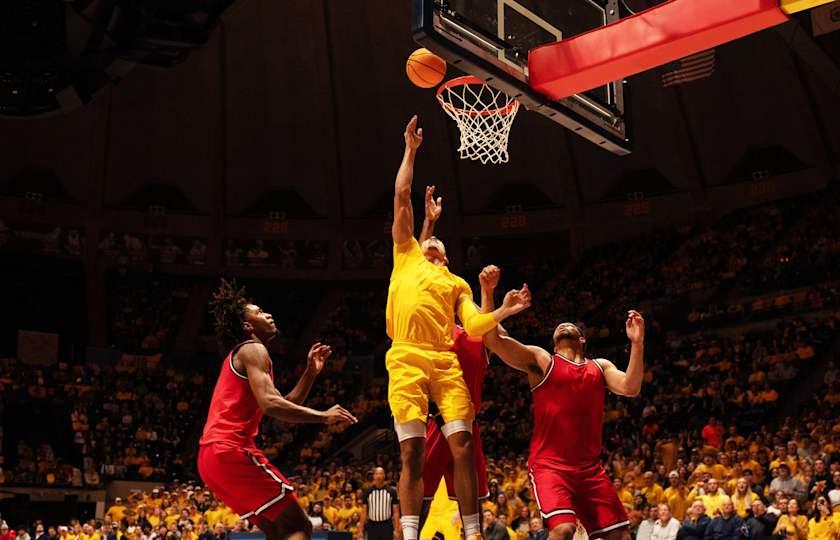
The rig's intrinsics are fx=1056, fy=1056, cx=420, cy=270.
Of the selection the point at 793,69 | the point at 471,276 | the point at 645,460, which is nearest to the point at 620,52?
the point at 645,460

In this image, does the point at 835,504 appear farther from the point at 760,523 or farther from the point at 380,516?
the point at 380,516

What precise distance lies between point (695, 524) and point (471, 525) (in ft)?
23.0

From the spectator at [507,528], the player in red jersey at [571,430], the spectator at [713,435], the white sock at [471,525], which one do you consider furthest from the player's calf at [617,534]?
the spectator at [713,435]

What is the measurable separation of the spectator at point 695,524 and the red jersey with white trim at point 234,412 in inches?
305

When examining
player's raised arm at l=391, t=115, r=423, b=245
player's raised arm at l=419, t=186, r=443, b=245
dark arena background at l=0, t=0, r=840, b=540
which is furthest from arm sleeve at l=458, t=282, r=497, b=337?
dark arena background at l=0, t=0, r=840, b=540

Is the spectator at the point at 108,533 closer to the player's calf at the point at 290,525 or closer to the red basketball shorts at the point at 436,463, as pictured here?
the red basketball shorts at the point at 436,463

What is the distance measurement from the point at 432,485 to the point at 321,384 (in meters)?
19.6

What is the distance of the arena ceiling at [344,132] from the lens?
25922mm

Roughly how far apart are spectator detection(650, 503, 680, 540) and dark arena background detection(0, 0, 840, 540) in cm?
234

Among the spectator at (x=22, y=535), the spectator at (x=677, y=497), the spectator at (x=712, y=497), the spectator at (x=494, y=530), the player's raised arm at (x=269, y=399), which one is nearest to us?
the player's raised arm at (x=269, y=399)

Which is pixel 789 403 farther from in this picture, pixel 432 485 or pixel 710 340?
pixel 432 485

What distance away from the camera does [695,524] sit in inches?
503

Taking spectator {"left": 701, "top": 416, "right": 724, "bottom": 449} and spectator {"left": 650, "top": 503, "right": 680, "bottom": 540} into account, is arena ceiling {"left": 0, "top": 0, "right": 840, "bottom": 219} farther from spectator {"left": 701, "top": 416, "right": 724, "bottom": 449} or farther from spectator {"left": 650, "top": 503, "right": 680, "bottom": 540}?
spectator {"left": 650, "top": 503, "right": 680, "bottom": 540}

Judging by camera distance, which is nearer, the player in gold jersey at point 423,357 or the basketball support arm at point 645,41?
the player in gold jersey at point 423,357
